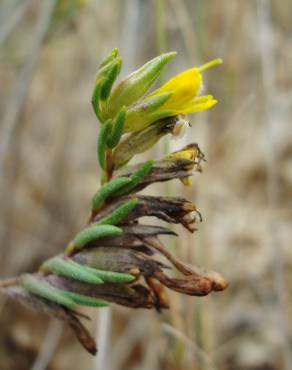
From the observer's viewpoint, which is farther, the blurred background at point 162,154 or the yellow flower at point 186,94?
the blurred background at point 162,154

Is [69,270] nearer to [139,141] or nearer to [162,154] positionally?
[139,141]

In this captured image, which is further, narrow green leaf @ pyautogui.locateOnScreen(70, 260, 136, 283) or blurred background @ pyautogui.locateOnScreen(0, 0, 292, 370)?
blurred background @ pyautogui.locateOnScreen(0, 0, 292, 370)

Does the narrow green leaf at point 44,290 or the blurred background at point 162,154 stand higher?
the blurred background at point 162,154

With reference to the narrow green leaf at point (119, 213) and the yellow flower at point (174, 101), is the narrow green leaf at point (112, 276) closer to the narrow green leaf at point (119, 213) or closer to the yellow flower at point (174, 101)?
the narrow green leaf at point (119, 213)

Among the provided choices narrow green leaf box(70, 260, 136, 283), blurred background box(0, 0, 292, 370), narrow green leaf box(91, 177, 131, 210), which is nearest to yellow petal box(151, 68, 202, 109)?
narrow green leaf box(91, 177, 131, 210)

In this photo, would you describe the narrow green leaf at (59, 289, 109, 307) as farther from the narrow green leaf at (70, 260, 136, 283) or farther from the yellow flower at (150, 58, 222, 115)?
the yellow flower at (150, 58, 222, 115)

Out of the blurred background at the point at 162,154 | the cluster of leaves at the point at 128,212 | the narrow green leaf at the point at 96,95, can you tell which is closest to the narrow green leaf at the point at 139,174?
the cluster of leaves at the point at 128,212

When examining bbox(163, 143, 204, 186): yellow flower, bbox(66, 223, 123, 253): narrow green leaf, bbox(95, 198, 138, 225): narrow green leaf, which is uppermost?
bbox(163, 143, 204, 186): yellow flower
